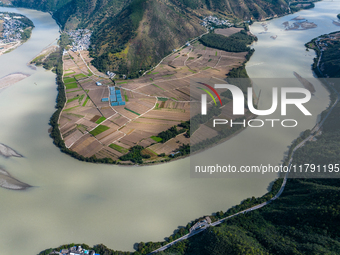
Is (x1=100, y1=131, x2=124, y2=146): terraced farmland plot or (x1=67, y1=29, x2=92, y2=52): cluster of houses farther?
(x1=67, y1=29, x2=92, y2=52): cluster of houses

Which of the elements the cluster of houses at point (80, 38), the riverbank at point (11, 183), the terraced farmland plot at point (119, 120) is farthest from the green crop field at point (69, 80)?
the riverbank at point (11, 183)

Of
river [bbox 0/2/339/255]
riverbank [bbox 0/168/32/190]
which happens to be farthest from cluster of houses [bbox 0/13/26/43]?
riverbank [bbox 0/168/32/190]

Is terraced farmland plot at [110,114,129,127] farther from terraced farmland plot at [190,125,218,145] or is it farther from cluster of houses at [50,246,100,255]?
cluster of houses at [50,246,100,255]

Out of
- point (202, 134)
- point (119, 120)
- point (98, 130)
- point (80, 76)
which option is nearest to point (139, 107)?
→ point (119, 120)

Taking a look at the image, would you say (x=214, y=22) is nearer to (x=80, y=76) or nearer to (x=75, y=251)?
(x=80, y=76)

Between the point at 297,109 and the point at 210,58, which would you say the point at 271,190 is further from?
the point at 210,58
